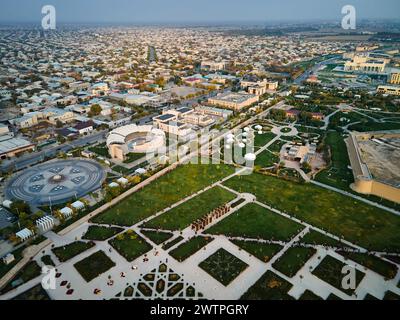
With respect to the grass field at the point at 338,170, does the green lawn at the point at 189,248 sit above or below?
below

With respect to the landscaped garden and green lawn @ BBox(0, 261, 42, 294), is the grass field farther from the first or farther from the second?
green lawn @ BBox(0, 261, 42, 294)

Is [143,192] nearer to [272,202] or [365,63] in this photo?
[272,202]

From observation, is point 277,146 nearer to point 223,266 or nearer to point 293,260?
point 293,260

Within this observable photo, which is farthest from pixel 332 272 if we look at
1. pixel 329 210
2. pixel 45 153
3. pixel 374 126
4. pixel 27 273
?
pixel 45 153

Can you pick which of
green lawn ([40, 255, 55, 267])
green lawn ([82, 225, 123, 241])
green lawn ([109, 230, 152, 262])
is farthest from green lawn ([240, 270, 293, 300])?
green lawn ([40, 255, 55, 267])

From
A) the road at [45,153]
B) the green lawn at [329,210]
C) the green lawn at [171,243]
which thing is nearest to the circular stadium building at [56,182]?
the road at [45,153]

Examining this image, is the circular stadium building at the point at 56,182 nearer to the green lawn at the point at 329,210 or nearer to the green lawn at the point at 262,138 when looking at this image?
the green lawn at the point at 329,210
